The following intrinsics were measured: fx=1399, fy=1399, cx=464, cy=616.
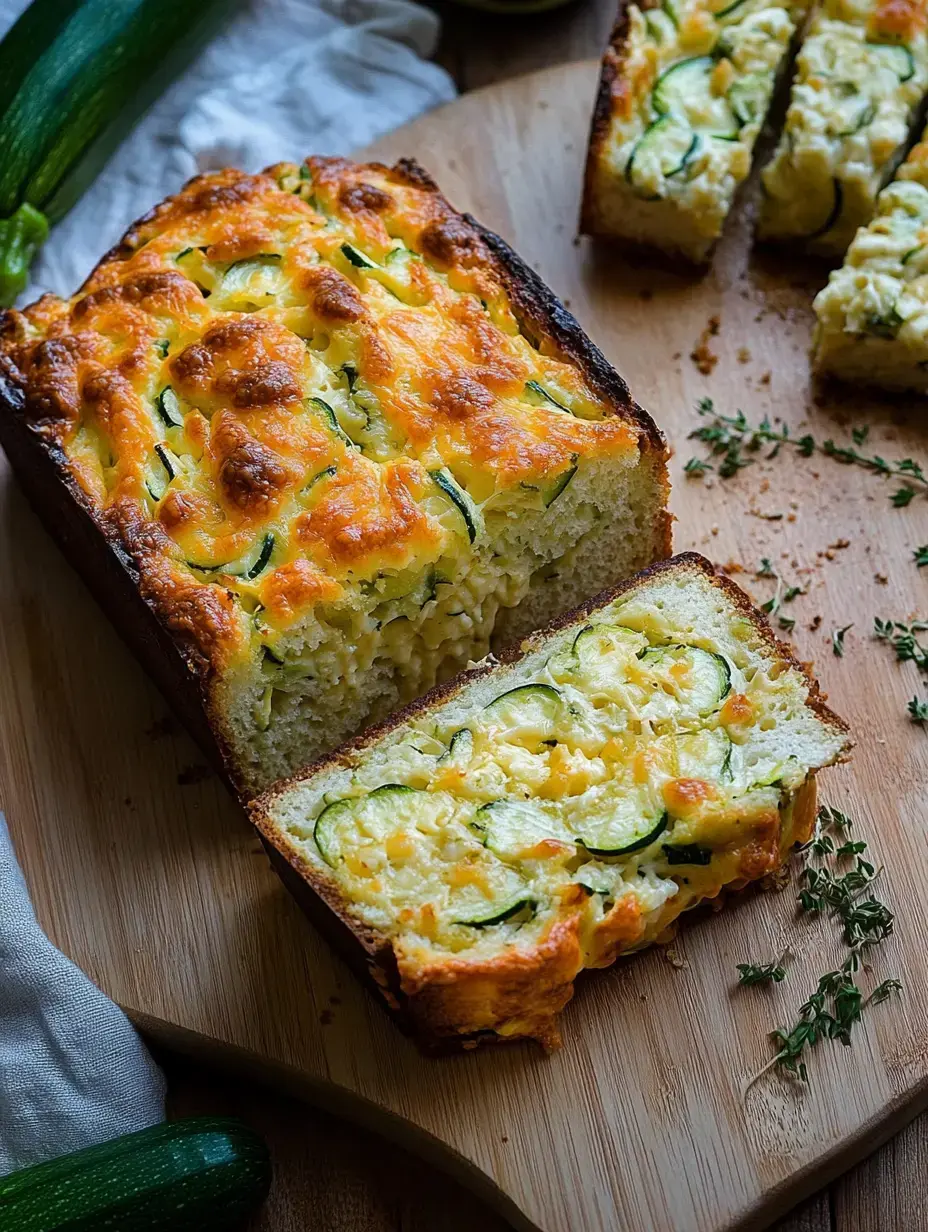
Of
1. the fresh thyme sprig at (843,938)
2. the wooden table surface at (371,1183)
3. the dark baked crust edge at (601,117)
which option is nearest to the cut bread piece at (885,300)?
the dark baked crust edge at (601,117)

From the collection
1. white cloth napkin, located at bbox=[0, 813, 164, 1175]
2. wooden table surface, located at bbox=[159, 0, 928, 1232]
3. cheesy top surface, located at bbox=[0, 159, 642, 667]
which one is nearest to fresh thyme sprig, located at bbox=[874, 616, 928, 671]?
cheesy top surface, located at bbox=[0, 159, 642, 667]

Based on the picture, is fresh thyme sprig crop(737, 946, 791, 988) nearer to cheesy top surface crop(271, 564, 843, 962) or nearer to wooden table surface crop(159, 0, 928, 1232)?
cheesy top surface crop(271, 564, 843, 962)

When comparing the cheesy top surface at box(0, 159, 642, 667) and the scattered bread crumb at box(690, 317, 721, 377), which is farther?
the scattered bread crumb at box(690, 317, 721, 377)

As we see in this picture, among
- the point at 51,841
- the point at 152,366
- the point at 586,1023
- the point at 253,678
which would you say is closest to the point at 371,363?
the point at 152,366

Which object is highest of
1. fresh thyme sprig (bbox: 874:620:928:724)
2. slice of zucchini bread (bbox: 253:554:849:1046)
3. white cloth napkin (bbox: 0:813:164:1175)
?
slice of zucchini bread (bbox: 253:554:849:1046)

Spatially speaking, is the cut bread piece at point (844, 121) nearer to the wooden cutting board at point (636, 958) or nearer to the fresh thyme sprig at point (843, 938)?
the wooden cutting board at point (636, 958)

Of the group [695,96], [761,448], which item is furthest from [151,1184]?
[695,96]
